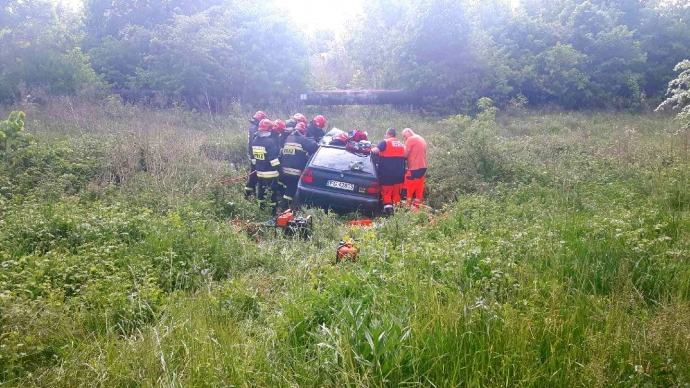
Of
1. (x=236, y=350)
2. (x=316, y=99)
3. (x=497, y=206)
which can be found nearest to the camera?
(x=236, y=350)

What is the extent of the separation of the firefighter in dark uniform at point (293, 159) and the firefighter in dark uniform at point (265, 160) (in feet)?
0.54

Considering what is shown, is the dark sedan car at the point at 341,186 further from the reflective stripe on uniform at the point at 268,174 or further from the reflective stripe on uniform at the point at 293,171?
the reflective stripe on uniform at the point at 268,174

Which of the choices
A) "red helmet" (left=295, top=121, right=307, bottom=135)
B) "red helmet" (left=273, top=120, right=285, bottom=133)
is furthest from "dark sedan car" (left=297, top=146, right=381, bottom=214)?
"red helmet" (left=295, top=121, right=307, bottom=135)

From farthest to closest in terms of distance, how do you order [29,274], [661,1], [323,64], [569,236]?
[323,64]
[661,1]
[569,236]
[29,274]

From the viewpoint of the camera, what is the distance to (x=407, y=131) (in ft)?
30.9

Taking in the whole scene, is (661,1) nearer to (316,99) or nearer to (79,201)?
(316,99)

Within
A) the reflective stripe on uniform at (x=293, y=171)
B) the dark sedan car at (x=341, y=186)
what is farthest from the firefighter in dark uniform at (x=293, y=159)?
the dark sedan car at (x=341, y=186)

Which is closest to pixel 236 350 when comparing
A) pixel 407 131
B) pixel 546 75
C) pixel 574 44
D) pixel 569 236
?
pixel 569 236

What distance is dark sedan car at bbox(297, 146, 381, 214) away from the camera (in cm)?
809

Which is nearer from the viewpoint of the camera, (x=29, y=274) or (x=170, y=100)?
(x=29, y=274)

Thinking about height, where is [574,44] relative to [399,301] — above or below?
above

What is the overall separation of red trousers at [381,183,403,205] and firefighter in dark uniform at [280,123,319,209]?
156 cm

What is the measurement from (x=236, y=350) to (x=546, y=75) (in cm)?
2075

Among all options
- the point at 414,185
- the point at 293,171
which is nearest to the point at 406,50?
the point at 414,185
